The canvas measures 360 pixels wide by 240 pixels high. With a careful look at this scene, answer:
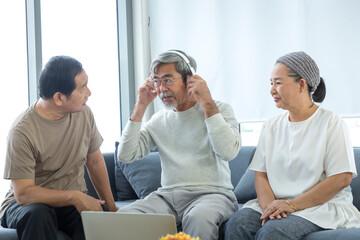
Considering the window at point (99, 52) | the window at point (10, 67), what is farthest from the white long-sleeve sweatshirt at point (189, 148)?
the window at point (99, 52)

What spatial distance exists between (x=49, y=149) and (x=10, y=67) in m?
1.59

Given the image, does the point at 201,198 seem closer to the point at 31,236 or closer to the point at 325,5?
the point at 31,236

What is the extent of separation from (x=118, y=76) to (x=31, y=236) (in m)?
2.46

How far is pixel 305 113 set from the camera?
2.35 metres

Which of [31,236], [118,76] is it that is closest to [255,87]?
[118,76]

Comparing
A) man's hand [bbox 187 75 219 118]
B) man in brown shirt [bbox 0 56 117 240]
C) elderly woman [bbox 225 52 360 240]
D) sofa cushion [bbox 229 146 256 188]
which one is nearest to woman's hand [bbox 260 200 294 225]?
elderly woman [bbox 225 52 360 240]

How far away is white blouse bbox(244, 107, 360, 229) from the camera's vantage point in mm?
2174

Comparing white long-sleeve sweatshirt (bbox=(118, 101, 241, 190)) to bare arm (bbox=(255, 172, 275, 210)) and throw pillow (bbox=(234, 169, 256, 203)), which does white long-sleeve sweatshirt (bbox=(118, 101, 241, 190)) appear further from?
throw pillow (bbox=(234, 169, 256, 203))

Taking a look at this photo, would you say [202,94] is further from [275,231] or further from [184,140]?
[275,231]

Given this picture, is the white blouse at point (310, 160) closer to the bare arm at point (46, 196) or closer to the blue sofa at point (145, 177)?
the blue sofa at point (145, 177)

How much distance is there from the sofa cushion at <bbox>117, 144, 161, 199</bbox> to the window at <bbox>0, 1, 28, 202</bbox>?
3.28ft

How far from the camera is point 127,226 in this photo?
1788 millimetres

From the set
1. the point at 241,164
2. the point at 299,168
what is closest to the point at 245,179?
the point at 241,164

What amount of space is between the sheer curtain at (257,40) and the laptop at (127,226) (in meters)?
1.99
